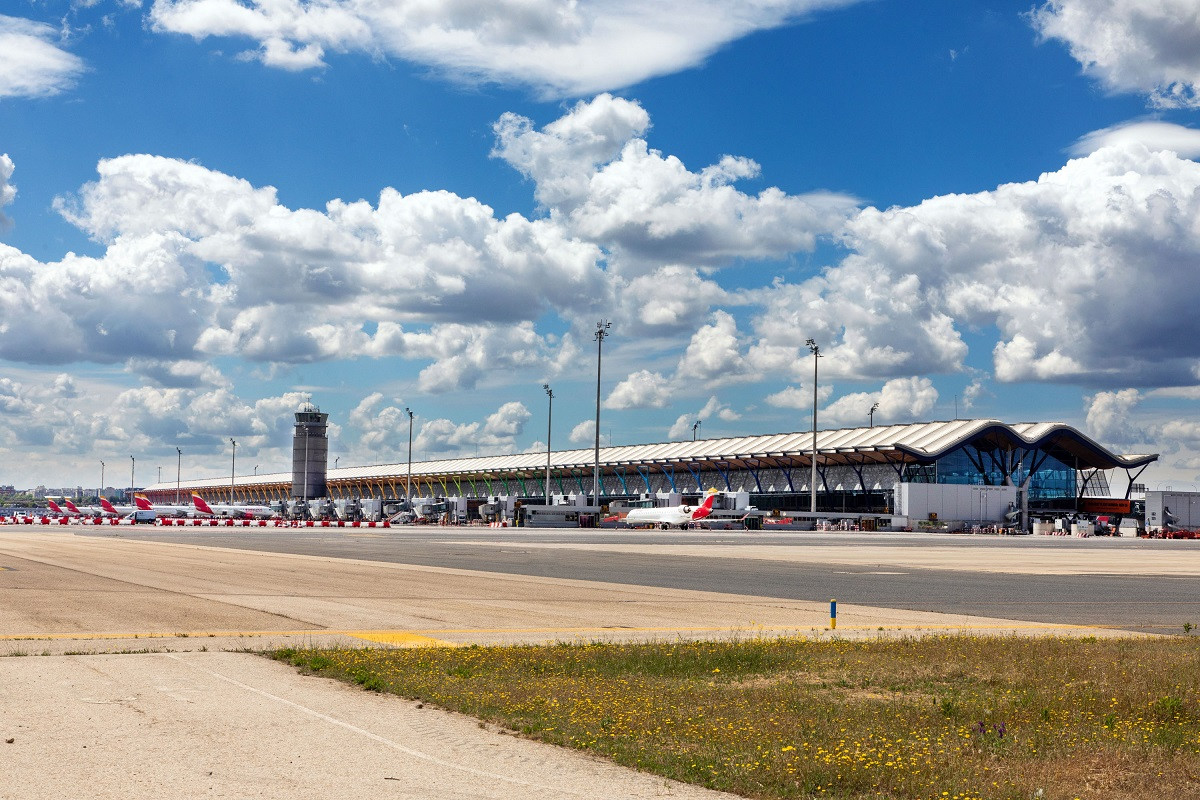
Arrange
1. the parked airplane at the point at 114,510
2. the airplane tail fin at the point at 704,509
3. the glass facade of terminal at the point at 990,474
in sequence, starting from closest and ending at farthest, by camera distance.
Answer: the airplane tail fin at the point at 704,509, the parked airplane at the point at 114,510, the glass facade of terminal at the point at 990,474

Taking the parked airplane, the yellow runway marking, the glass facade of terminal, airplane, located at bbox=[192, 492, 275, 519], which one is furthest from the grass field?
airplane, located at bbox=[192, 492, 275, 519]

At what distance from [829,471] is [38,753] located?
15757 centimetres

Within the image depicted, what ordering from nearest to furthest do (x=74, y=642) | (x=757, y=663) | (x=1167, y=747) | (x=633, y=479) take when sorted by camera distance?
1. (x=1167, y=747)
2. (x=757, y=663)
3. (x=74, y=642)
4. (x=633, y=479)

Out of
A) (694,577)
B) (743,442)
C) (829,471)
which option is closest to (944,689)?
(694,577)

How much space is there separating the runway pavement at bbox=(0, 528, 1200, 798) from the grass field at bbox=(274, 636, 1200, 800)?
34.1 inches

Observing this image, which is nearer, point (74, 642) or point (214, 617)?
point (74, 642)

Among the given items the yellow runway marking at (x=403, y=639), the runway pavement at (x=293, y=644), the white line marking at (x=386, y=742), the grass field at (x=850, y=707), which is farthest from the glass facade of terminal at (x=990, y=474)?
the white line marking at (x=386, y=742)

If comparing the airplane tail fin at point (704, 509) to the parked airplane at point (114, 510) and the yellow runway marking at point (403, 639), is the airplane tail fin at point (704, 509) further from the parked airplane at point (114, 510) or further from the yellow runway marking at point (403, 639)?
the yellow runway marking at point (403, 639)

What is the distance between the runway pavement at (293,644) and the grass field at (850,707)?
865 millimetres

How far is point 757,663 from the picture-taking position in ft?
54.0

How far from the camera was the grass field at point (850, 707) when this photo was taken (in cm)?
974

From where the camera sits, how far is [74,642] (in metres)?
17.8

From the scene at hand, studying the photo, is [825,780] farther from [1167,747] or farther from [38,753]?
[38,753]

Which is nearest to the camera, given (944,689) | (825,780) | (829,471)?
(825,780)
